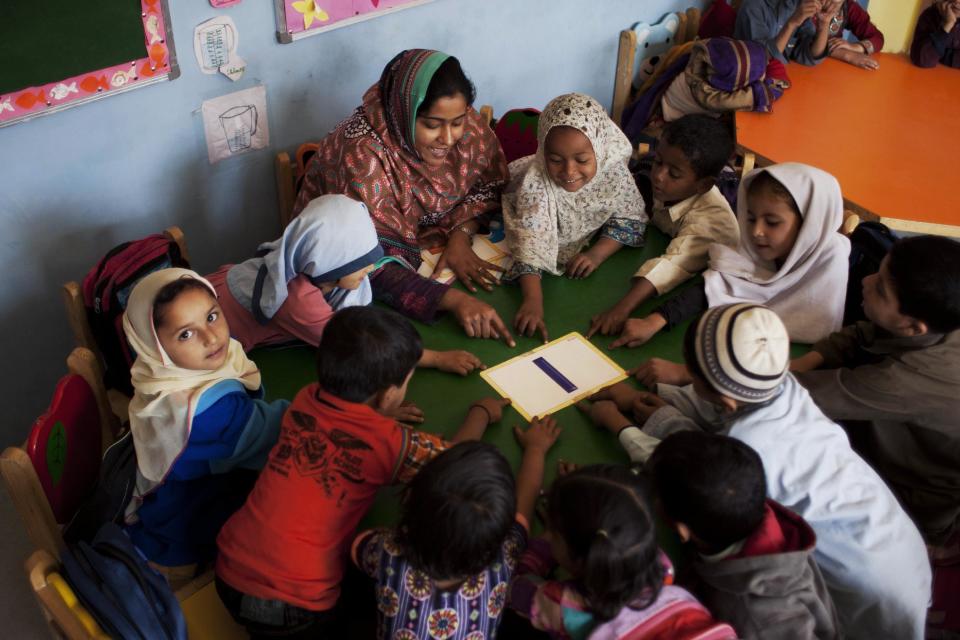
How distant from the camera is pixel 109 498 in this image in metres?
1.57

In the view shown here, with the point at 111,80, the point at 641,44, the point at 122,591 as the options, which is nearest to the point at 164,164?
the point at 111,80

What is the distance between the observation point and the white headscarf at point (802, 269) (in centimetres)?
200

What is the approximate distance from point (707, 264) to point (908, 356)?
0.63 metres

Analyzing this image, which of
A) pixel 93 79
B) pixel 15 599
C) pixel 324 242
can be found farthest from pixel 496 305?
pixel 15 599

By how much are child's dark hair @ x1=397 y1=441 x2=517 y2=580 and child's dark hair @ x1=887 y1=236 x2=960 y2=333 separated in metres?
1.05

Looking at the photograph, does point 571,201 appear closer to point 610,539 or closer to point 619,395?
point 619,395

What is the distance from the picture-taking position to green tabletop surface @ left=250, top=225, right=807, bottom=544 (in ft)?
5.37

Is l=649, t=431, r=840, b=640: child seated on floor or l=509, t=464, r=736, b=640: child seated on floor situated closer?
l=509, t=464, r=736, b=640: child seated on floor

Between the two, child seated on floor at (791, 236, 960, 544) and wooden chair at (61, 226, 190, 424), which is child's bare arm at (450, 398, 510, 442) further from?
wooden chair at (61, 226, 190, 424)

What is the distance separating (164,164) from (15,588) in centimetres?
129

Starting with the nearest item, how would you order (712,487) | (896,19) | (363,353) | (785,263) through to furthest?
(712,487), (363,353), (785,263), (896,19)

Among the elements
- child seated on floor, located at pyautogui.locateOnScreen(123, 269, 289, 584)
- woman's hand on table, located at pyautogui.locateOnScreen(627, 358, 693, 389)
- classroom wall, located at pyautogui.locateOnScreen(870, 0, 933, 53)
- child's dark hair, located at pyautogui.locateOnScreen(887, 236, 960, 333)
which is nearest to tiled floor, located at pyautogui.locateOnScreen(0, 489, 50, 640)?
child seated on floor, located at pyautogui.locateOnScreen(123, 269, 289, 584)

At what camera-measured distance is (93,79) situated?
2.05 metres

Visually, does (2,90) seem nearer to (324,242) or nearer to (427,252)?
(324,242)
